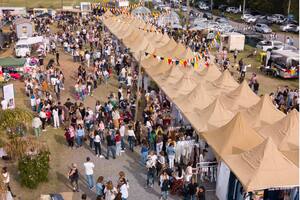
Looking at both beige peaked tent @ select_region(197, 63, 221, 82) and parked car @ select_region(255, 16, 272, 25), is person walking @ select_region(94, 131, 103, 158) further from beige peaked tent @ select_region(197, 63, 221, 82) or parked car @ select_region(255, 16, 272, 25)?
parked car @ select_region(255, 16, 272, 25)

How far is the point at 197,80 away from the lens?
21.1m

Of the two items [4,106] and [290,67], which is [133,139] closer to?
[4,106]

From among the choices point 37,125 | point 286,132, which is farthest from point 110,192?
point 37,125

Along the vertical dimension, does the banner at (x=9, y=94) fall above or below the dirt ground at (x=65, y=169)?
above

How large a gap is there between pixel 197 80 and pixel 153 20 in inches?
1020

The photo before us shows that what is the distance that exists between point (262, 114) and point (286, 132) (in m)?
1.96

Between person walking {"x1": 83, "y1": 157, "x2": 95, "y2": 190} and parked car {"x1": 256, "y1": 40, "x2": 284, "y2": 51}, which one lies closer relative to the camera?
person walking {"x1": 83, "y1": 157, "x2": 95, "y2": 190}

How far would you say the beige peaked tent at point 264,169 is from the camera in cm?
1155

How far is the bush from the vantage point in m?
14.2

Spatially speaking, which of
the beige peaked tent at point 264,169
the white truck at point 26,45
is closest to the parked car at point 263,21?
the white truck at point 26,45

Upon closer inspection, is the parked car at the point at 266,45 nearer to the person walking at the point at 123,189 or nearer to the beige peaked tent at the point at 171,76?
the beige peaked tent at the point at 171,76

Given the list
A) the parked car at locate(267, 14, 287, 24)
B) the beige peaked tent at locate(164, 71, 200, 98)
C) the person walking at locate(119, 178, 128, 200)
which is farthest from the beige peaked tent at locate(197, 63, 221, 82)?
the parked car at locate(267, 14, 287, 24)

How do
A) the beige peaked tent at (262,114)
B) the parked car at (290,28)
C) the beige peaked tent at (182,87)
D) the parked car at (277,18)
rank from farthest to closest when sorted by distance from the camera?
the parked car at (277,18) → the parked car at (290,28) → the beige peaked tent at (182,87) → the beige peaked tent at (262,114)

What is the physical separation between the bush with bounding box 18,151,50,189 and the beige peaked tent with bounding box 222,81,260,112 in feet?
26.4
